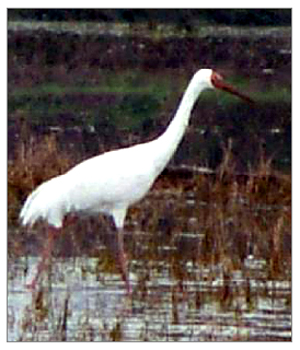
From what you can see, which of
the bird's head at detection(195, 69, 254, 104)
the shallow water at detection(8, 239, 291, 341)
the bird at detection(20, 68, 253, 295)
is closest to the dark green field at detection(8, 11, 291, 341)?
the shallow water at detection(8, 239, 291, 341)

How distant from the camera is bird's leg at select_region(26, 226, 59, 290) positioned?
10125 millimetres

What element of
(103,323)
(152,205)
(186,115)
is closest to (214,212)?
(152,205)

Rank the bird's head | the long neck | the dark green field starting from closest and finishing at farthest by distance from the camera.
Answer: the dark green field
the long neck
the bird's head

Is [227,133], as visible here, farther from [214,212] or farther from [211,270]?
[211,270]

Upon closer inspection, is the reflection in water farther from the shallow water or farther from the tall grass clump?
the tall grass clump

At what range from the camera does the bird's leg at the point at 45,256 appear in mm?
10125

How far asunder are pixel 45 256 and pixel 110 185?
724 mm

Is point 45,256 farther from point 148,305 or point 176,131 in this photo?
point 176,131

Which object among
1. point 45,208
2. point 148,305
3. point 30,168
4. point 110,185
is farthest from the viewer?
point 30,168

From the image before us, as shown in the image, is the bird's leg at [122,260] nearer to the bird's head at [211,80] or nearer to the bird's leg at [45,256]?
the bird's leg at [45,256]

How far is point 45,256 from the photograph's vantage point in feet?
34.5

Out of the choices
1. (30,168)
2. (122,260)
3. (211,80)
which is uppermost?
(211,80)

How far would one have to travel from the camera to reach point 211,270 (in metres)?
10.5

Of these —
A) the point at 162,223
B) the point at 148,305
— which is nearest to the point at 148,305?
the point at 148,305
